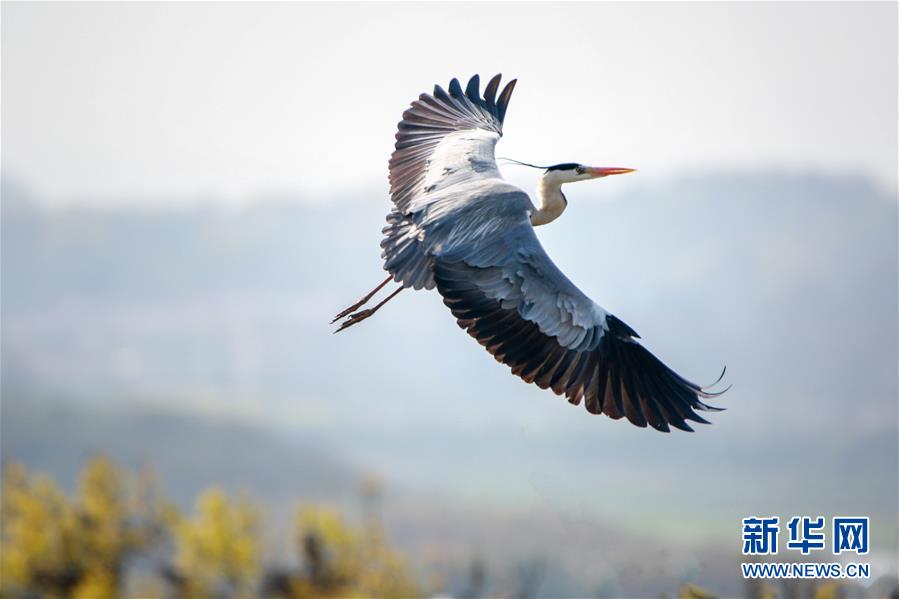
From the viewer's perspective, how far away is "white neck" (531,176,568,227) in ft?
35.1

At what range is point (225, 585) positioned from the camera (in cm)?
3334

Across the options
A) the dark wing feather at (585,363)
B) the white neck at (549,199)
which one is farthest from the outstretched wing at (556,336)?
the white neck at (549,199)

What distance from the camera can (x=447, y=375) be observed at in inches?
6560

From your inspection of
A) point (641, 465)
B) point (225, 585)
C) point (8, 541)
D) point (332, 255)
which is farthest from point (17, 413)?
point (332, 255)

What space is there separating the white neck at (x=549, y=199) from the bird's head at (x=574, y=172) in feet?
0.04

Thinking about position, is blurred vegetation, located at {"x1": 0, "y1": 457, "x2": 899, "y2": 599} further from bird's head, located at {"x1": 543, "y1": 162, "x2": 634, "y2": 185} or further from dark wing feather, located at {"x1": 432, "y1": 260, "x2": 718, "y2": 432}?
dark wing feather, located at {"x1": 432, "y1": 260, "x2": 718, "y2": 432}

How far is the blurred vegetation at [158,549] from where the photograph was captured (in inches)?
1235

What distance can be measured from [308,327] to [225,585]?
147 meters

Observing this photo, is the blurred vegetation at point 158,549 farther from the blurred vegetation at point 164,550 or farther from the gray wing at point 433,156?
the gray wing at point 433,156

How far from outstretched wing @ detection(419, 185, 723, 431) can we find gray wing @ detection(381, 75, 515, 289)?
435 mm

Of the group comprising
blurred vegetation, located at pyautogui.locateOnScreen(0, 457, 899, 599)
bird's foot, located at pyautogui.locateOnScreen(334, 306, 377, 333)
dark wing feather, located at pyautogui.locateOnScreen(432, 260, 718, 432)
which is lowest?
dark wing feather, located at pyautogui.locateOnScreen(432, 260, 718, 432)

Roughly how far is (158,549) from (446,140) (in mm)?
25415

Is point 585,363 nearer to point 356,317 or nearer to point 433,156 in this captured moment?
point 356,317

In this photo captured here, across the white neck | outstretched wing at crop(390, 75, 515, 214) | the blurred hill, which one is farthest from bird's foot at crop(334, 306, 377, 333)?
the blurred hill
